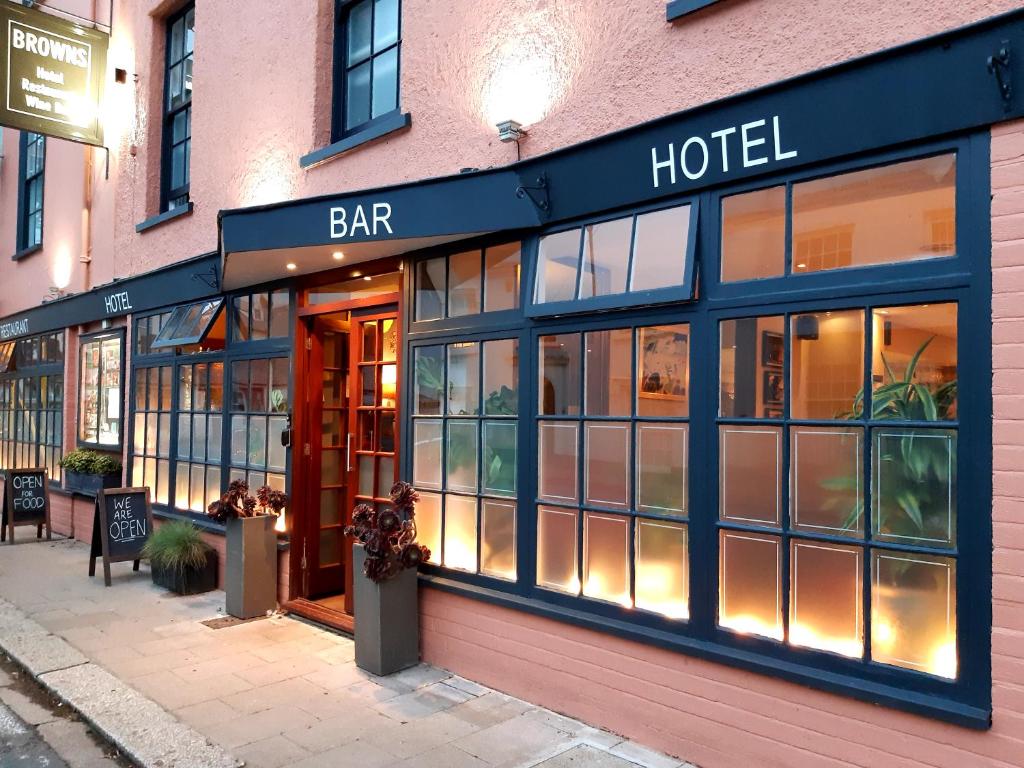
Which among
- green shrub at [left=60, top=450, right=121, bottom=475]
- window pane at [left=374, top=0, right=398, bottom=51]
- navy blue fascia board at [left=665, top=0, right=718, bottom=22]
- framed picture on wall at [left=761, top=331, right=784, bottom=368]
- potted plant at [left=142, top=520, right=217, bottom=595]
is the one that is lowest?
potted plant at [left=142, top=520, right=217, bottom=595]

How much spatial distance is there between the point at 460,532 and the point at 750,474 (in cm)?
230

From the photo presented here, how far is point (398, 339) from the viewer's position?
602 cm

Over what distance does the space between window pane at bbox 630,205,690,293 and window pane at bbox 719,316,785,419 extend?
43 centimetres

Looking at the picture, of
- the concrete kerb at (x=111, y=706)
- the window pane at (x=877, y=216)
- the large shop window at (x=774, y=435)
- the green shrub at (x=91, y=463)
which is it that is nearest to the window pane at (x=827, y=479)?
the large shop window at (x=774, y=435)

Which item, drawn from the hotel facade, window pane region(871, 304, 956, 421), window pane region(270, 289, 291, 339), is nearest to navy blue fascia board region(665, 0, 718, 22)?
the hotel facade

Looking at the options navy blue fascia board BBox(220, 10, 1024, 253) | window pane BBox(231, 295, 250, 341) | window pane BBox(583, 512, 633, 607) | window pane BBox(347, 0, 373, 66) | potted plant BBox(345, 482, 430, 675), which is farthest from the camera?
window pane BBox(231, 295, 250, 341)

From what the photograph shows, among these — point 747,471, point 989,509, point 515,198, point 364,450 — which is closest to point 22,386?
point 364,450

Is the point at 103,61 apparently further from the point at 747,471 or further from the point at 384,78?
the point at 747,471

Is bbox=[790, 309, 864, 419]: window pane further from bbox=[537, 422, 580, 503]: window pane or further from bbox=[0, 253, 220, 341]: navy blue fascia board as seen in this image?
bbox=[0, 253, 220, 341]: navy blue fascia board

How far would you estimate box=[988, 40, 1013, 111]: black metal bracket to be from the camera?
9.86 feet

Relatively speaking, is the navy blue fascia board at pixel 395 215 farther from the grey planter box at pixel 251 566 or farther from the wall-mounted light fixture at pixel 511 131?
the grey planter box at pixel 251 566

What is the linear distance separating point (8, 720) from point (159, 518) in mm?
4278

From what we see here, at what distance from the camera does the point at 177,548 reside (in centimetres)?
759

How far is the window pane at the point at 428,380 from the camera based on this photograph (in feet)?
18.6
